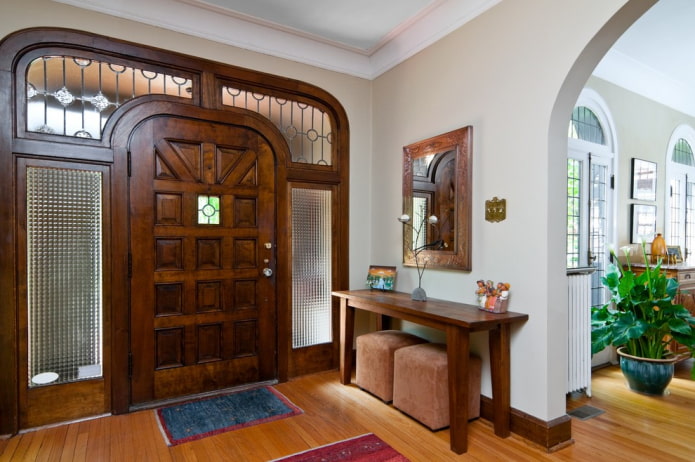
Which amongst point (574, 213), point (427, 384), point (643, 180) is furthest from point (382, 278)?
point (643, 180)

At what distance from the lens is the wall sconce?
2.60 m

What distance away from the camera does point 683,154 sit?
4.94 m

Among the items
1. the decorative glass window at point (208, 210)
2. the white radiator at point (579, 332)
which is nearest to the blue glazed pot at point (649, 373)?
the white radiator at point (579, 332)

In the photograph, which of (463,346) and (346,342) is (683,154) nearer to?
(463,346)

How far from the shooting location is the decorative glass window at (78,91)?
2674 mm

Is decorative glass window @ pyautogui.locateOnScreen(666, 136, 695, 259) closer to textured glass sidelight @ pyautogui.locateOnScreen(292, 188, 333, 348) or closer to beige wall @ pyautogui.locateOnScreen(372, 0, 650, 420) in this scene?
beige wall @ pyautogui.locateOnScreen(372, 0, 650, 420)

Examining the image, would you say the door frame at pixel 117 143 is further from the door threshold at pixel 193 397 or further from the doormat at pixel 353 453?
the doormat at pixel 353 453

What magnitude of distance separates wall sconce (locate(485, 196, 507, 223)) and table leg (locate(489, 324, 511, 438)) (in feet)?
2.25

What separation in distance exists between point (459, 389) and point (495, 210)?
3.76 feet

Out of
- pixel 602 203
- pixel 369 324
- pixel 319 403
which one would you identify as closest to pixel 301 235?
pixel 369 324

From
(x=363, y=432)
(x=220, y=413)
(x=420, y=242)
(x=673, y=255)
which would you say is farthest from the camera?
(x=673, y=255)

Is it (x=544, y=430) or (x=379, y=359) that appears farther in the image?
(x=379, y=359)

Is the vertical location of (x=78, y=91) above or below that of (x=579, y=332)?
above

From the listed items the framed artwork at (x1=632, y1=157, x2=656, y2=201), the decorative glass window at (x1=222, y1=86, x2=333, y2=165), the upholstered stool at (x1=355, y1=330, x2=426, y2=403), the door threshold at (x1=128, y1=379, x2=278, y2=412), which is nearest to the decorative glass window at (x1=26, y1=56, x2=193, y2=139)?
the decorative glass window at (x1=222, y1=86, x2=333, y2=165)
